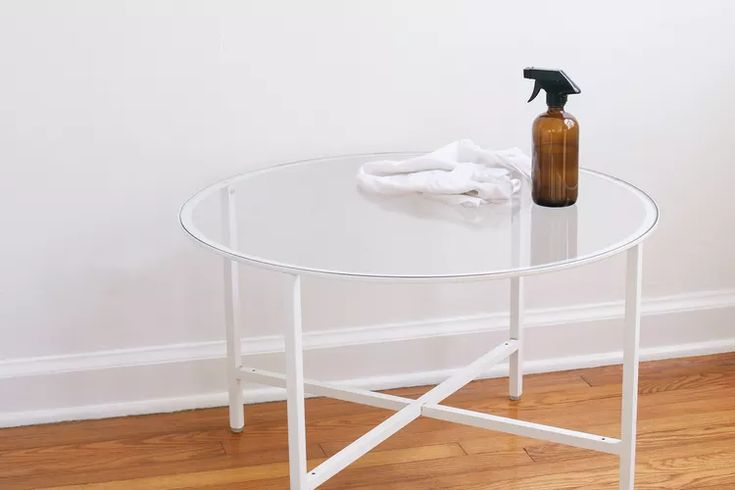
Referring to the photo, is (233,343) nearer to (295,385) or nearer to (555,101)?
(295,385)

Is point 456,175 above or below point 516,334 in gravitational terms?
above

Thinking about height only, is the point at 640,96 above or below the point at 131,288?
above

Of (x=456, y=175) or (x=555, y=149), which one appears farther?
(x=456, y=175)

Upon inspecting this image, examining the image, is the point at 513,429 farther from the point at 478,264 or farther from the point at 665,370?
the point at 665,370

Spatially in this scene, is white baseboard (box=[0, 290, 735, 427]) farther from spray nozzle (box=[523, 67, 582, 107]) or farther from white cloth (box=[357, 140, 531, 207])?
spray nozzle (box=[523, 67, 582, 107])

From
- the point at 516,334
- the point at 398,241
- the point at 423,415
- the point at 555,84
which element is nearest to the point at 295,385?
the point at 398,241

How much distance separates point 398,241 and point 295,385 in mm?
285

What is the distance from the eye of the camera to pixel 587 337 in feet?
8.59

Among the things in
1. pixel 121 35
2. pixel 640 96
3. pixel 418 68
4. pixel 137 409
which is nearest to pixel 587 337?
pixel 640 96

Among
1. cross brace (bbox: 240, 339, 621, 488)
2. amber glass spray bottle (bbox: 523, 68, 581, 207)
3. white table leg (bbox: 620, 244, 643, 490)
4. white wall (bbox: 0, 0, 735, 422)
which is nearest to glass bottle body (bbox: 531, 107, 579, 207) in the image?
amber glass spray bottle (bbox: 523, 68, 581, 207)

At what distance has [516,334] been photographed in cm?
239

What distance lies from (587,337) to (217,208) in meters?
1.09

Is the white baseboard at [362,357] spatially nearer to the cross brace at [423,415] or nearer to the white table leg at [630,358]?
the cross brace at [423,415]

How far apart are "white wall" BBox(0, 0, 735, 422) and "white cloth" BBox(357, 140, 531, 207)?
1.23ft
